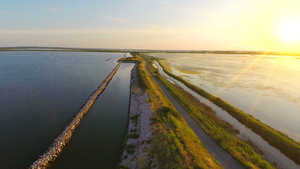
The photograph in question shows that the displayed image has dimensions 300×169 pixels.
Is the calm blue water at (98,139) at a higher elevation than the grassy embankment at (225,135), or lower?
lower

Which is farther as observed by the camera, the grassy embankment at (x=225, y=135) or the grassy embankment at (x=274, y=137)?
the grassy embankment at (x=274, y=137)

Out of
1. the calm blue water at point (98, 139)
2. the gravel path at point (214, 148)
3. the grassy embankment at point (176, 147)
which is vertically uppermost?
the grassy embankment at point (176, 147)

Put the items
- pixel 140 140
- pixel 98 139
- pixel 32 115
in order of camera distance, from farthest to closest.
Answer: pixel 32 115
pixel 98 139
pixel 140 140

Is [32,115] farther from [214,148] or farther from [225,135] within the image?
[225,135]

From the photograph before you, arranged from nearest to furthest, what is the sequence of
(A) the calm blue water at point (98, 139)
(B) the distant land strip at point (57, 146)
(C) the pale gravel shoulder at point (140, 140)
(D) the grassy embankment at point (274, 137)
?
(B) the distant land strip at point (57, 146)
(C) the pale gravel shoulder at point (140, 140)
(A) the calm blue water at point (98, 139)
(D) the grassy embankment at point (274, 137)

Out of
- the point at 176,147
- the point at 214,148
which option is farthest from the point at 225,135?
the point at 176,147

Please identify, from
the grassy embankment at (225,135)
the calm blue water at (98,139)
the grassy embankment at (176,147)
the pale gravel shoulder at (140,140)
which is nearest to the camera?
the grassy embankment at (176,147)

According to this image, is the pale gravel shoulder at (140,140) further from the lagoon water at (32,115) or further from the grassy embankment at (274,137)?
the grassy embankment at (274,137)

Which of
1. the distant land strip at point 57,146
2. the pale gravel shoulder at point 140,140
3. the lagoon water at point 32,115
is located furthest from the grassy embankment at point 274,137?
the lagoon water at point 32,115

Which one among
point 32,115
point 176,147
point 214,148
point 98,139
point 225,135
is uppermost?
point 176,147

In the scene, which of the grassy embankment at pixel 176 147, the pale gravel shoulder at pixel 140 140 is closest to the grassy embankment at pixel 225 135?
the grassy embankment at pixel 176 147
